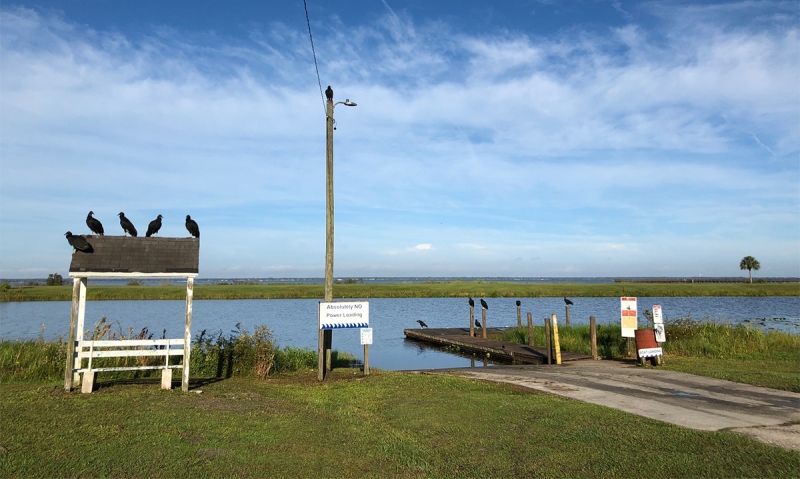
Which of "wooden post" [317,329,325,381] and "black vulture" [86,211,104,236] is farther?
"wooden post" [317,329,325,381]

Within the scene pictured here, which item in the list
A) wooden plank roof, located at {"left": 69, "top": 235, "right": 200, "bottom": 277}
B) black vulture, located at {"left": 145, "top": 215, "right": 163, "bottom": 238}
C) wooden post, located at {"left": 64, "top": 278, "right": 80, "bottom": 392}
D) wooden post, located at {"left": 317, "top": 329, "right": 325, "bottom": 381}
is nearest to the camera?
wooden post, located at {"left": 64, "top": 278, "right": 80, "bottom": 392}

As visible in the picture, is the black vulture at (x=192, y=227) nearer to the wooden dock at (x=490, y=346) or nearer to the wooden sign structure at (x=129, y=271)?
the wooden sign structure at (x=129, y=271)

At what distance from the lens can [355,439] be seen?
25.7ft

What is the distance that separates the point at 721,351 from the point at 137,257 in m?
18.1

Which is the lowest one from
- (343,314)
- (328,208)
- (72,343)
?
(72,343)

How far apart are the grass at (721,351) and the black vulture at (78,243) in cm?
1521

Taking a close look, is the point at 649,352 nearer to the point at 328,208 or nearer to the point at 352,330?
the point at 328,208

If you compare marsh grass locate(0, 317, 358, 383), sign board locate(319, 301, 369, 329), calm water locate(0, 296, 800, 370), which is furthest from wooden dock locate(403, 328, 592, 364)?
marsh grass locate(0, 317, 358, 383)

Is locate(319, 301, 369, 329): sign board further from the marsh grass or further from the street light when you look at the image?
the marsh grass

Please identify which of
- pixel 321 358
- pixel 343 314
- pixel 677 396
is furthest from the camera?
pixel 343 314

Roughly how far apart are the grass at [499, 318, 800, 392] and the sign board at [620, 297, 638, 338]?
1.35 m

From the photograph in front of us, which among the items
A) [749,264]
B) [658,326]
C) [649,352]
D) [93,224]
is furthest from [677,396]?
[749,264]

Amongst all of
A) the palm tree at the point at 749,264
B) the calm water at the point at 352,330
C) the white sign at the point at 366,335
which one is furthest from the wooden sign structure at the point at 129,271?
the palm tree at the point at 749,264

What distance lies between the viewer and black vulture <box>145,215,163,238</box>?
12849 millimetres
